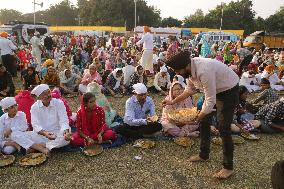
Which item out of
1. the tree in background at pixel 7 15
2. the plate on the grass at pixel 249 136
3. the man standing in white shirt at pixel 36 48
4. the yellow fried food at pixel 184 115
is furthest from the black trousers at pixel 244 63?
the tree in background at pixel 7 15

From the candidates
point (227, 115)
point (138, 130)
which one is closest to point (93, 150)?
point (138, 130)

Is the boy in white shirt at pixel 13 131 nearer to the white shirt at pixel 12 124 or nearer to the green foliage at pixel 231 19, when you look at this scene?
the white shirt at pixel 12 124

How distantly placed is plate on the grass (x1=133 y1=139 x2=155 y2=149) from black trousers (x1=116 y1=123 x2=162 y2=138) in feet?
0.62

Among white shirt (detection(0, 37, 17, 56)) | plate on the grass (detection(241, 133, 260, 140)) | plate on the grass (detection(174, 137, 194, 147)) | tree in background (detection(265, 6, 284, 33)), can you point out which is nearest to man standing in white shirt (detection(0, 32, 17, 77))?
white shirt (detection(0, 37, 17, 56))

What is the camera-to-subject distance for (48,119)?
15.8 feet

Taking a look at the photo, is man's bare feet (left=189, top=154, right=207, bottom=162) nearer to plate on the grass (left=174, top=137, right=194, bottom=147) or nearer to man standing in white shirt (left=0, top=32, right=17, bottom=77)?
plate on the grass (left=174, top=137, right=194, bottom=147)

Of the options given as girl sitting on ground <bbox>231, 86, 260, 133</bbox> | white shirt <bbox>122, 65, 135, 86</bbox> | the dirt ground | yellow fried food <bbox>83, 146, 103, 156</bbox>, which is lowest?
the dirt ground

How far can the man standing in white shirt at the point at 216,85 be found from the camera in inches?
137

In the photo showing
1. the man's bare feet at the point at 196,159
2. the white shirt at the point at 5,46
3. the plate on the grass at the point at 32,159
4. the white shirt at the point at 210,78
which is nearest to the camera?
the white shirt at the point at 210,78

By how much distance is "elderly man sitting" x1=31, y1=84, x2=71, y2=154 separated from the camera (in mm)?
4605

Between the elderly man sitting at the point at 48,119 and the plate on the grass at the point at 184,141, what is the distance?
1.75 m

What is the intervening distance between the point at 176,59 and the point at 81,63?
10.2 m

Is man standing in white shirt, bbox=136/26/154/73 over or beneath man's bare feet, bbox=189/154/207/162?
over

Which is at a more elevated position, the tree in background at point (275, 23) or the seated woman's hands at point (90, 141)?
the tree in background at point (275, 23)
